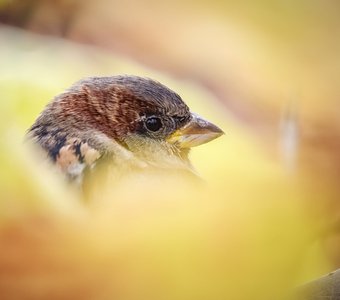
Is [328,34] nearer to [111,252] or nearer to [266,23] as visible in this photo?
[266,23]

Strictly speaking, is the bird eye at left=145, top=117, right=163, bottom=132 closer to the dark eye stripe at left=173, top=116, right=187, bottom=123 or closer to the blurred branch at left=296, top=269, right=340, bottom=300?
the dark eye stripe at left=173, top=116, right=187, bottom=123

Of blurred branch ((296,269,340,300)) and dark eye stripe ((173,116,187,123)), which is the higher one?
dark eye stripe ((173,116,187,123))

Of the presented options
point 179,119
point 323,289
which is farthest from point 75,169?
point 323,289

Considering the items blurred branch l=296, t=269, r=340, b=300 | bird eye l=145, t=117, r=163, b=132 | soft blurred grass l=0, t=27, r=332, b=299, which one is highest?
bird eye l=145, t=117, r=163, b=132

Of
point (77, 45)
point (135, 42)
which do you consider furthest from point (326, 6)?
point (77, 45)

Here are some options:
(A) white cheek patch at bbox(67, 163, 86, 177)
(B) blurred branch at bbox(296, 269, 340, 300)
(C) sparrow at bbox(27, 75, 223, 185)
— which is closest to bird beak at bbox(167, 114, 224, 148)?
(C) sparrow at bbox(27, 75, 223, 185)

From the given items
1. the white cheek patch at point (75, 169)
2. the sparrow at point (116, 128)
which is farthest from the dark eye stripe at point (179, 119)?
the white cheek patch at point (75, 169)

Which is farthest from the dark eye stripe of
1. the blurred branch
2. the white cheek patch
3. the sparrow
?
the blurred branch

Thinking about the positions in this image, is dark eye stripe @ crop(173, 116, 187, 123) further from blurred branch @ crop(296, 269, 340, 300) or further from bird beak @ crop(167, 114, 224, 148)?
blurred branch @ crop(296, 269, 340, 300)
